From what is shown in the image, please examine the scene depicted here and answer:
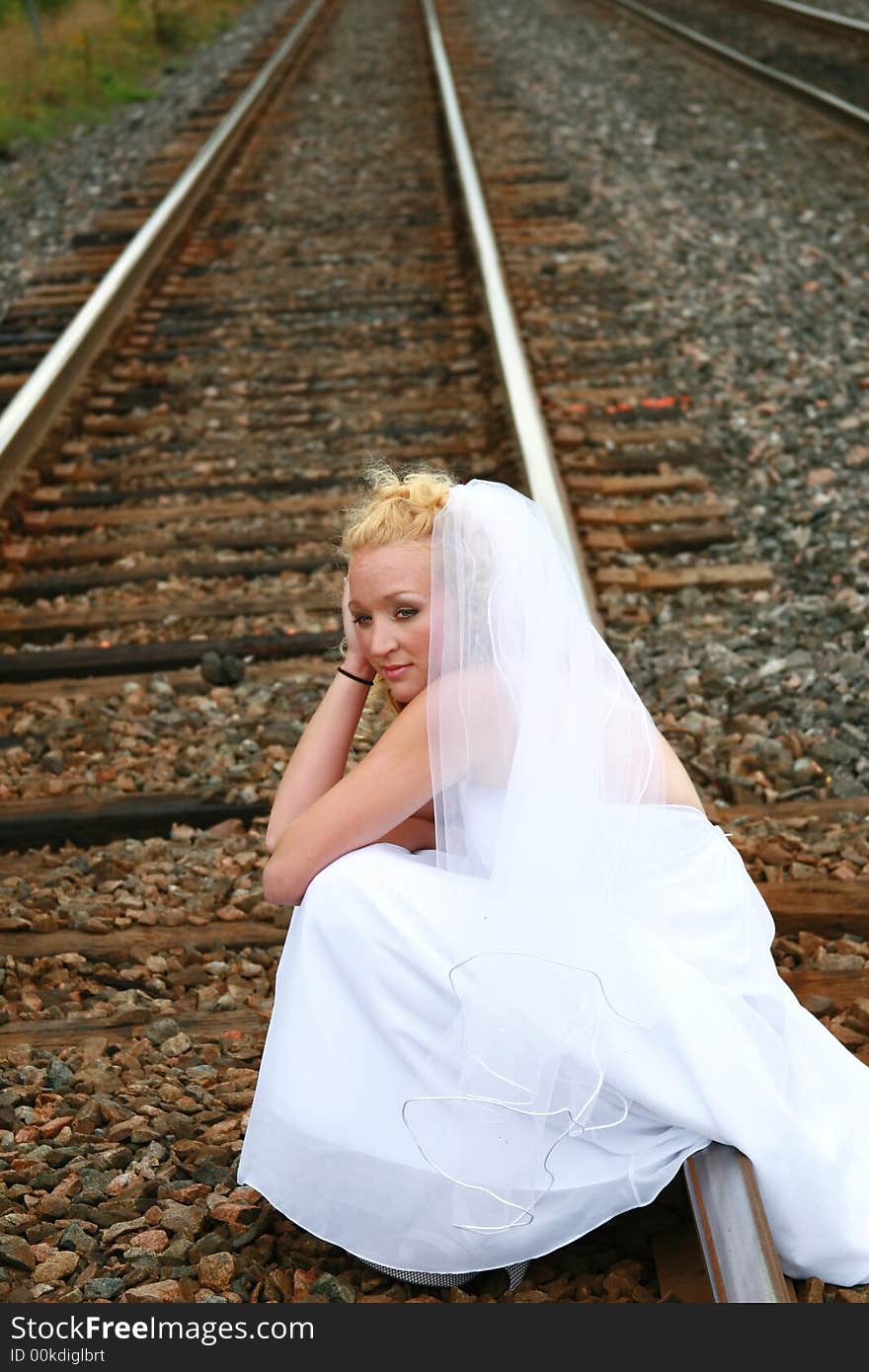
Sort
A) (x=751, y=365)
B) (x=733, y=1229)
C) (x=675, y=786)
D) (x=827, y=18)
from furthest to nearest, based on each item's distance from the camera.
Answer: (x=827, y=18) → (x=751, y=365) → (x=675, y=786) → (x=733, y=1229)

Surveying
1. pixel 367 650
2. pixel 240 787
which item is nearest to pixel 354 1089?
pixel 367 650

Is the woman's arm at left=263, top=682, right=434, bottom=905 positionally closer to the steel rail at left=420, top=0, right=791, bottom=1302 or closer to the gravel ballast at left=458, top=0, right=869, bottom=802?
the steel rail at left=420, top=0, right=791, bottom=1302

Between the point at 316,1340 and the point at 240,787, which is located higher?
the point at 316,1340

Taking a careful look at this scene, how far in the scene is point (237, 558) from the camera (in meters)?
5.34

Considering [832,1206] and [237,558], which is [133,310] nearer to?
[237,558]

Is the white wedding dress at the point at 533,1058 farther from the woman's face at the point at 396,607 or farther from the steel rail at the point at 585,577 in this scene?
the woman's face at the point at 396,607

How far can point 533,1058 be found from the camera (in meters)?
2.22

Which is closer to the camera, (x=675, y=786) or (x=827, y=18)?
(x=675, y=786)

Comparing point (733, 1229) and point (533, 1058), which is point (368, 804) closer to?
point (533, 1058)

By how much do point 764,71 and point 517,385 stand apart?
8.82 metres

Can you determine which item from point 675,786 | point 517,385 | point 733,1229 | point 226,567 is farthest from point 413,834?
point 517,385

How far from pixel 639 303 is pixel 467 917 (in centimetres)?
602

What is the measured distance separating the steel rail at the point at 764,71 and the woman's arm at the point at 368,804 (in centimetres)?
971

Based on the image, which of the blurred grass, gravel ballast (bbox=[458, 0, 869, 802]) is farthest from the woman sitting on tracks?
the blurred grass
